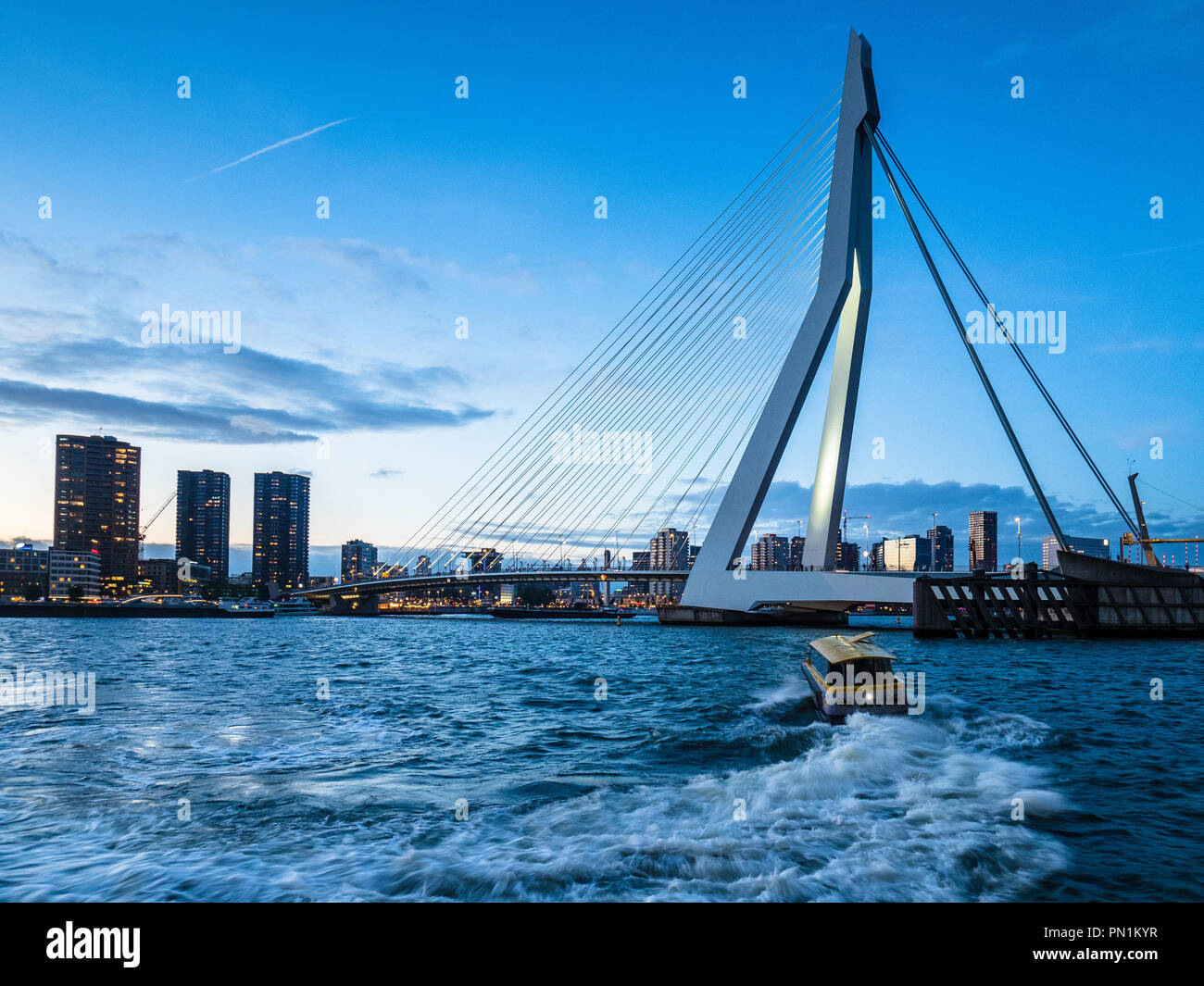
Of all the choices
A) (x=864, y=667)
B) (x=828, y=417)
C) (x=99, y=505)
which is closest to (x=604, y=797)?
(x=864, y=667)

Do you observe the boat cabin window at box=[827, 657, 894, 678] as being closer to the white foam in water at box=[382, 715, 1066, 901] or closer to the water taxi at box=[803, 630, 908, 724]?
the water taxi at box=[803, 630, 908, 724]

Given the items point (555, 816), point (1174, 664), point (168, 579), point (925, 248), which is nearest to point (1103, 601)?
point (1174, 664)

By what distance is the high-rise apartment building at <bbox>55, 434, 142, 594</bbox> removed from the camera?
172 m

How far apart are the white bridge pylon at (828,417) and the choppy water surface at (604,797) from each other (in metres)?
26.1

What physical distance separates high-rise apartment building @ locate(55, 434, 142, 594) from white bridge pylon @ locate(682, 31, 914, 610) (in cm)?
17140

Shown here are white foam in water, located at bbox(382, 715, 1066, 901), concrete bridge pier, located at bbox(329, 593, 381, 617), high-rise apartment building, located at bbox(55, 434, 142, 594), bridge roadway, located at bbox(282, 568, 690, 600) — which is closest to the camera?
white foam in water, located at bbox(382, 715, 1066, 901)

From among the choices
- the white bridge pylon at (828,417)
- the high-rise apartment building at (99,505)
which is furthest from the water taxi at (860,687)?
the high-rise apartment building at (99,505)

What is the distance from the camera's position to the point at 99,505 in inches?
6924

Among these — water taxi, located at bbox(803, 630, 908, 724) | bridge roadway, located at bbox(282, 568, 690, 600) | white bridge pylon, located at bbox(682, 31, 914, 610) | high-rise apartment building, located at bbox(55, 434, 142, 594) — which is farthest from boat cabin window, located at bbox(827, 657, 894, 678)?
high-rise apartment building, located at bbox(55, 434, 142, 594)

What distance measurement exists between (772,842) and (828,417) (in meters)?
40.6

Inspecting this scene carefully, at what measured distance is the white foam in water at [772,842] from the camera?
18.5 feet

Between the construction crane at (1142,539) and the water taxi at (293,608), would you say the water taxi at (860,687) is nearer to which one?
the construction crane at (1142,539)

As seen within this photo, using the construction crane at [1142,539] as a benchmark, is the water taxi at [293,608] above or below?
below
